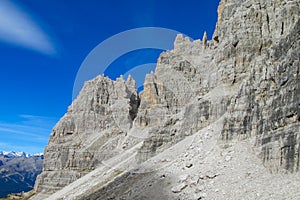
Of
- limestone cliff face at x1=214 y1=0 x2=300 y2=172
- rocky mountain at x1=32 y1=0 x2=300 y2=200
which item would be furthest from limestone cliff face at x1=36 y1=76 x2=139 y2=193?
limestone cliff face at x1=214 y1=0 x2=300 y2=172

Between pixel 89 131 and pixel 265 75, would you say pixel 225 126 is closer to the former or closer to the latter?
pixel 265 75

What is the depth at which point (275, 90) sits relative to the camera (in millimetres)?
39688

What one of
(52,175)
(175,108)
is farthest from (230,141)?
(52,175)

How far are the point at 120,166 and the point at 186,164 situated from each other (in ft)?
112

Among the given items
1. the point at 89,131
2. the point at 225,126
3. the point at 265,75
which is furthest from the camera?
the point at 89,131

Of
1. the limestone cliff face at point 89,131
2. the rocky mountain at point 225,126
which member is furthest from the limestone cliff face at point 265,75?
the limestone cliff face at point 89,131

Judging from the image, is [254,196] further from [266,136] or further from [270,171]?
[266,136]

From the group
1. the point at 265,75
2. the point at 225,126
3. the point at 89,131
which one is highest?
the point at 89,131

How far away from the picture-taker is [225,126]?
45688mm

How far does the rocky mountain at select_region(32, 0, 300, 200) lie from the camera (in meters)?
33.2

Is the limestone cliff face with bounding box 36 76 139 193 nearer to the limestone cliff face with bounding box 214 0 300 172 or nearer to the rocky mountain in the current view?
the rocky mountain

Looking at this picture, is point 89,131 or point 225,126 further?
point 89,131

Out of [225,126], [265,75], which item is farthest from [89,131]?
[265,75]

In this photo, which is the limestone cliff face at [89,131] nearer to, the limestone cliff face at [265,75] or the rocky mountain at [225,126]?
the rocky mountain at [225,126]
